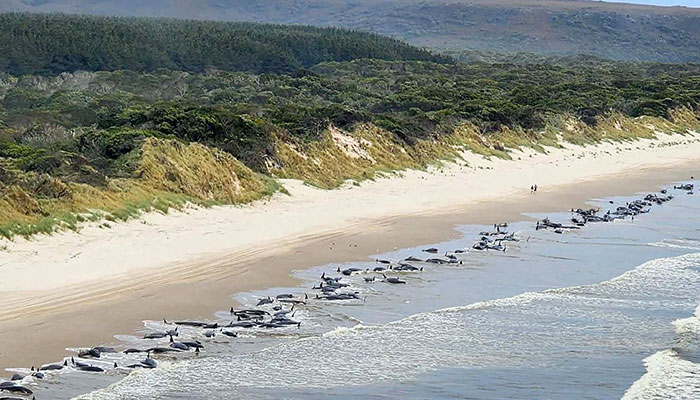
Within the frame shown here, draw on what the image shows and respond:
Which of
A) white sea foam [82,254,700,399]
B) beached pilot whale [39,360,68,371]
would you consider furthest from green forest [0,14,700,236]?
white sea foam [82,254,700,399]

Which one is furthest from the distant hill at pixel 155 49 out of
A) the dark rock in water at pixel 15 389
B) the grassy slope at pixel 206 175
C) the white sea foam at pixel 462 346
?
the dark rock in water at pixel 15 389

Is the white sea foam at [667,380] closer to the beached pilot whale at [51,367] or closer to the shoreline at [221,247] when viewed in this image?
the shoreline at [221,247]

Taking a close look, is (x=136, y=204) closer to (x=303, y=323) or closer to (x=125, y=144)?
(x=125, y=144)

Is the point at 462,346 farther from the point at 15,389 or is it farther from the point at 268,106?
the point at 268,106

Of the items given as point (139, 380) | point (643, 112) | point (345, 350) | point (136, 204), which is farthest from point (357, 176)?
point (643, 112)

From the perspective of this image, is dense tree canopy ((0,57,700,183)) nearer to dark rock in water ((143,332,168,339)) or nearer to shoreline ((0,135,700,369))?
shoreline ((0,135,700,369))

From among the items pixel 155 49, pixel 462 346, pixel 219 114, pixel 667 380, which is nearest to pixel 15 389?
pixel 462 346
